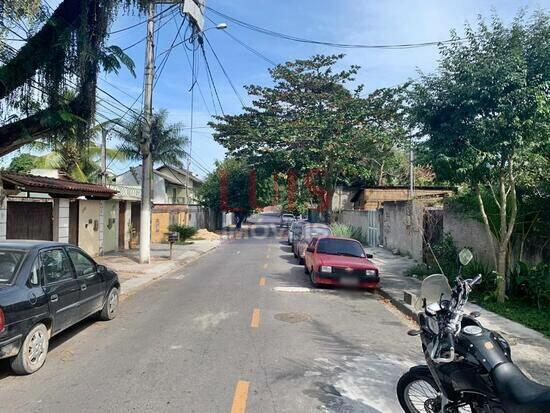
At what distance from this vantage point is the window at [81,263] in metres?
6.88

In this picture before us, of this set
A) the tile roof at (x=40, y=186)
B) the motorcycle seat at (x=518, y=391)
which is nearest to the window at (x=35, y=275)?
the tile roof at (x=40, y=186)

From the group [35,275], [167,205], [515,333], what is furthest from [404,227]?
[167,205]

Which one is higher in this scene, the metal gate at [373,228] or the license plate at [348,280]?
the metal gate at [373,228]

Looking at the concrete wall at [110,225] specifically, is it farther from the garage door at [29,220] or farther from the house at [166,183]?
the house at [166,183]

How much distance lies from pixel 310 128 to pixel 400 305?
824 inches

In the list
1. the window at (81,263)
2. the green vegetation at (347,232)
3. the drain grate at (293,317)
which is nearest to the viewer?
the window at (81,263)

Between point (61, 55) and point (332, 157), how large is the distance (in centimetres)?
2336

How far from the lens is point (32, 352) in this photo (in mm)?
5289

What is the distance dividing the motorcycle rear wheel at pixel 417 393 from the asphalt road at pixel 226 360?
21cm

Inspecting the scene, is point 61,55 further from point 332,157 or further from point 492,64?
point 332,157

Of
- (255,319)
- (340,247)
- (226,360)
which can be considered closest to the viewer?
(226,360)

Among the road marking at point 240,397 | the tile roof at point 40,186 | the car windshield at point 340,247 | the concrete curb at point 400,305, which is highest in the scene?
the tile roof at point 40,186

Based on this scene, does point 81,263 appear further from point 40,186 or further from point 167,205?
point 167,205

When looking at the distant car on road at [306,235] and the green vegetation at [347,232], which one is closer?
the distant car on road at [306,235]
